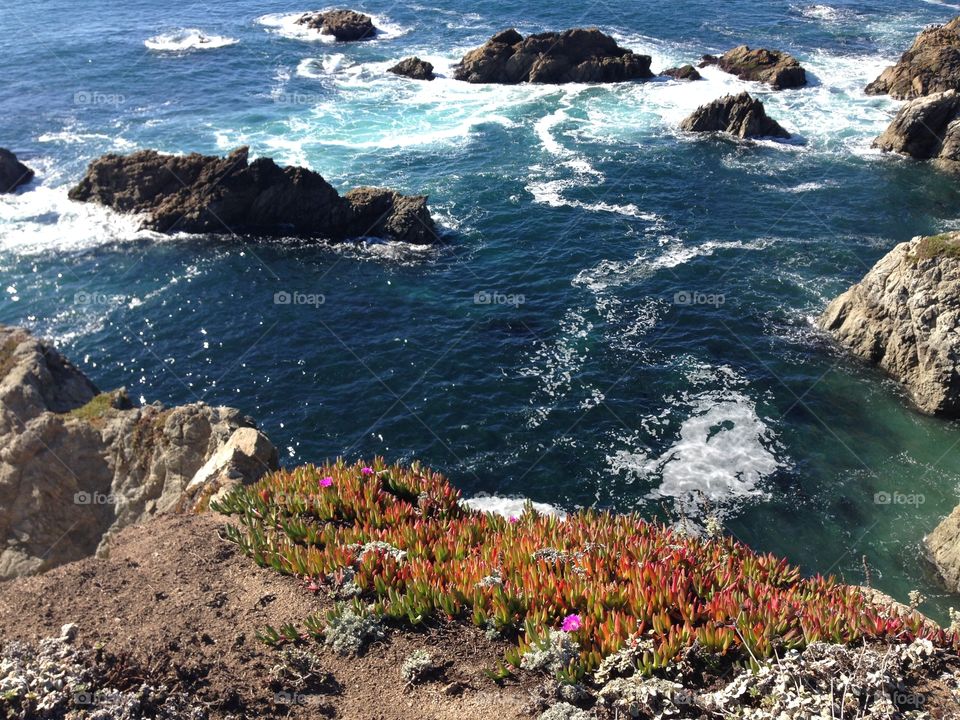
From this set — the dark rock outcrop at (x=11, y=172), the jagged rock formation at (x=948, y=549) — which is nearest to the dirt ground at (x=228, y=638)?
the jagged rock formation at (x=948, y=549)

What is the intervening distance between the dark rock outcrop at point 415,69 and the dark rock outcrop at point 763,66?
85.0 ft

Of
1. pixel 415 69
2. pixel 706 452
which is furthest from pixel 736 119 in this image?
pixel 706 452

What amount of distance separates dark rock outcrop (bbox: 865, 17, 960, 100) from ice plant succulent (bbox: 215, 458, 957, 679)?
194ft

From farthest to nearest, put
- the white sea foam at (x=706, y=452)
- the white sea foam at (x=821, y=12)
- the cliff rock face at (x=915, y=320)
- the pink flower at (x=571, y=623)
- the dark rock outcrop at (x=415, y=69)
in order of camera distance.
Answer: the white sea foam at (x=821, y=12) < the dark rock outcrop at (x=415, y=69) < the cliff rock face at (x=915, y=320) < the white sea foam at (x=706, y=452) < the pink flower at (x=571, y=623)

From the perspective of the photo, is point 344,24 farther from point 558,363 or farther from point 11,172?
point 558,363

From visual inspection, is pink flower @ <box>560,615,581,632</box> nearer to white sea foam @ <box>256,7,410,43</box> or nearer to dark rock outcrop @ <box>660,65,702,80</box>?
dark rock outcrop @ <box>660,65,702,80</box>

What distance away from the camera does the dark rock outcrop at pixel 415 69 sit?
70875 mm

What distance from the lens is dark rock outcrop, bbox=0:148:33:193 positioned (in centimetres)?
5225

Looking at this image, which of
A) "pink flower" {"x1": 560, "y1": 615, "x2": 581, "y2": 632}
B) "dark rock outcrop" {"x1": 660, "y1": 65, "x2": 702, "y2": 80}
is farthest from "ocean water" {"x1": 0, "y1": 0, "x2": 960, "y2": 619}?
"pink flower" {"x1": 560, "y1": 615, "x2": 581, "y2": 632}

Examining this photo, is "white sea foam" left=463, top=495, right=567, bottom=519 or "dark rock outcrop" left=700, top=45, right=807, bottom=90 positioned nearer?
"white sea foam" left=463, top=495, right=567, bottom=519

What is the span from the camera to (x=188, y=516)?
17.3 metres

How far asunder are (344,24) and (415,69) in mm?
16622

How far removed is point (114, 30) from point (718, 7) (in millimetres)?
69014

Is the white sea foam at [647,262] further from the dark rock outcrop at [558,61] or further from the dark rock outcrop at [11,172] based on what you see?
the dark rock outcrop at [11,172]
